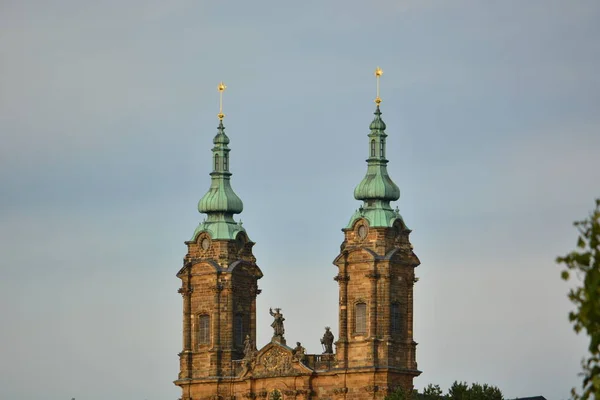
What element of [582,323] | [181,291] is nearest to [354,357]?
[181,291]

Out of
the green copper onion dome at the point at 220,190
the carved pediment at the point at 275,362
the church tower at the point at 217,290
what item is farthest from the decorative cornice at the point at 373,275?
the green copper onion dome at the point at 220,190

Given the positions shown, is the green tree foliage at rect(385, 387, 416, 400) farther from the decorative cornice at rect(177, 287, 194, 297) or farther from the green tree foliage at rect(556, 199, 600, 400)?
the green tree foliage at rect(556, 199, 600, 400)

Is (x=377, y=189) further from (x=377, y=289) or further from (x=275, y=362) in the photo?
(x=275, y=362)

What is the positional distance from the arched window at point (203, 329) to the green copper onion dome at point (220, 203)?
479cm

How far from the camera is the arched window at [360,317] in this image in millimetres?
116938

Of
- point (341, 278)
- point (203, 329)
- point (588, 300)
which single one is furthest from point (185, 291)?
point (588, 300)

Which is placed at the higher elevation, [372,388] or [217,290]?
[217,290]

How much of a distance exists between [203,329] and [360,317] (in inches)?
452

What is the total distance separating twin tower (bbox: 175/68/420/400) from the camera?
117 m

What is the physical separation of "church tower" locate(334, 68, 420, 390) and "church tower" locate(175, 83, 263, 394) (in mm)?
7991

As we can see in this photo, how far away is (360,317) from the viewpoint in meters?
117

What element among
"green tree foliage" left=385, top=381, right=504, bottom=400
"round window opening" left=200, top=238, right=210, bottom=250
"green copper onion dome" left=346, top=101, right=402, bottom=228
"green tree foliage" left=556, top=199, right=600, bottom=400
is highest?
"green copper onion dome" left=346, top=101, right=402, bottom=228

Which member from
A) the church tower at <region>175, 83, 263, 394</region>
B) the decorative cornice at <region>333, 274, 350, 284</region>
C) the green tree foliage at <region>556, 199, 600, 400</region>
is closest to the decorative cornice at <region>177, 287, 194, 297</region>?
the church tower at <region>175, 83, 263, 394</region>

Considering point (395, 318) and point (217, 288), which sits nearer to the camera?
point (395, 318)
